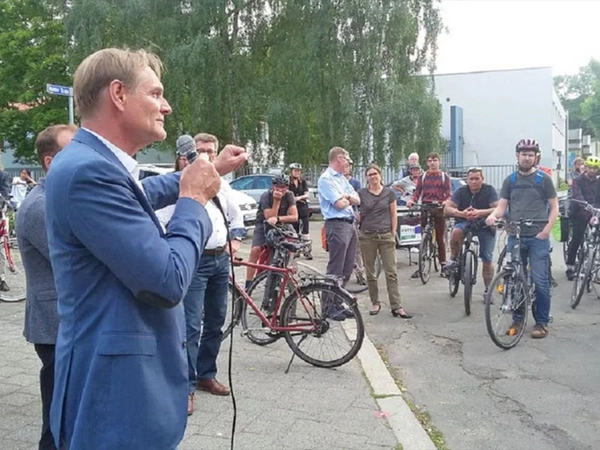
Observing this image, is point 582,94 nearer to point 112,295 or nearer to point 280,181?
point 280,181

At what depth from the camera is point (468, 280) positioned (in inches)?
305

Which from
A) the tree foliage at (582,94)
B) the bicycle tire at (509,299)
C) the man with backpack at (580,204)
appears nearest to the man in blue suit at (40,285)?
the bicycle tire at (509,299)

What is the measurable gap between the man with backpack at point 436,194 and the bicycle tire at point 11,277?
5853 millimetres

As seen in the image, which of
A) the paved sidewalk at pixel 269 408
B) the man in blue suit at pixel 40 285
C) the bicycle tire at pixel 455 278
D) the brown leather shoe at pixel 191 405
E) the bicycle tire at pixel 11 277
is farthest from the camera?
the bicycle tire at pixel 455 278

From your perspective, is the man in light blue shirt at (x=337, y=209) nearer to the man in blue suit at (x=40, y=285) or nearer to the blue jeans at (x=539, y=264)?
the blue jeans at (x=539, y=264)

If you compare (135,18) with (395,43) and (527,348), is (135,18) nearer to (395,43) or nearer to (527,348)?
(395,43)

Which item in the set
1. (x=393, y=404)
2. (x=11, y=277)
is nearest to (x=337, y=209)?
(x=393, y=404)

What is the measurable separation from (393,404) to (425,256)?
5.65 m

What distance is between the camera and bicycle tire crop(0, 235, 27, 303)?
826cm

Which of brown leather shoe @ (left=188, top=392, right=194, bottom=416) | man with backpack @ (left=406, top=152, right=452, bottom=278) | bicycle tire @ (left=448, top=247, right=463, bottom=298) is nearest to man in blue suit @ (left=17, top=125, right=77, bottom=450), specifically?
brown leather shoe @ (left=188, top=392, right=194, bottom=416)

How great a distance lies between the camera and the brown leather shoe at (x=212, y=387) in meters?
4.80

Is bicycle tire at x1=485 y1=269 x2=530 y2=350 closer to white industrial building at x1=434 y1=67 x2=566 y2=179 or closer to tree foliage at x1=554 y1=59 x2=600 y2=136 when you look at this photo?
white industrial building at x1=434 y1=67 x2=566 y2=179

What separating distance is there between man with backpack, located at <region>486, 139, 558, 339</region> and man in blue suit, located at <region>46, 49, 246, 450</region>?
5.41 m

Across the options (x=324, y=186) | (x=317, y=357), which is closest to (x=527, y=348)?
(x=317, y=357)
